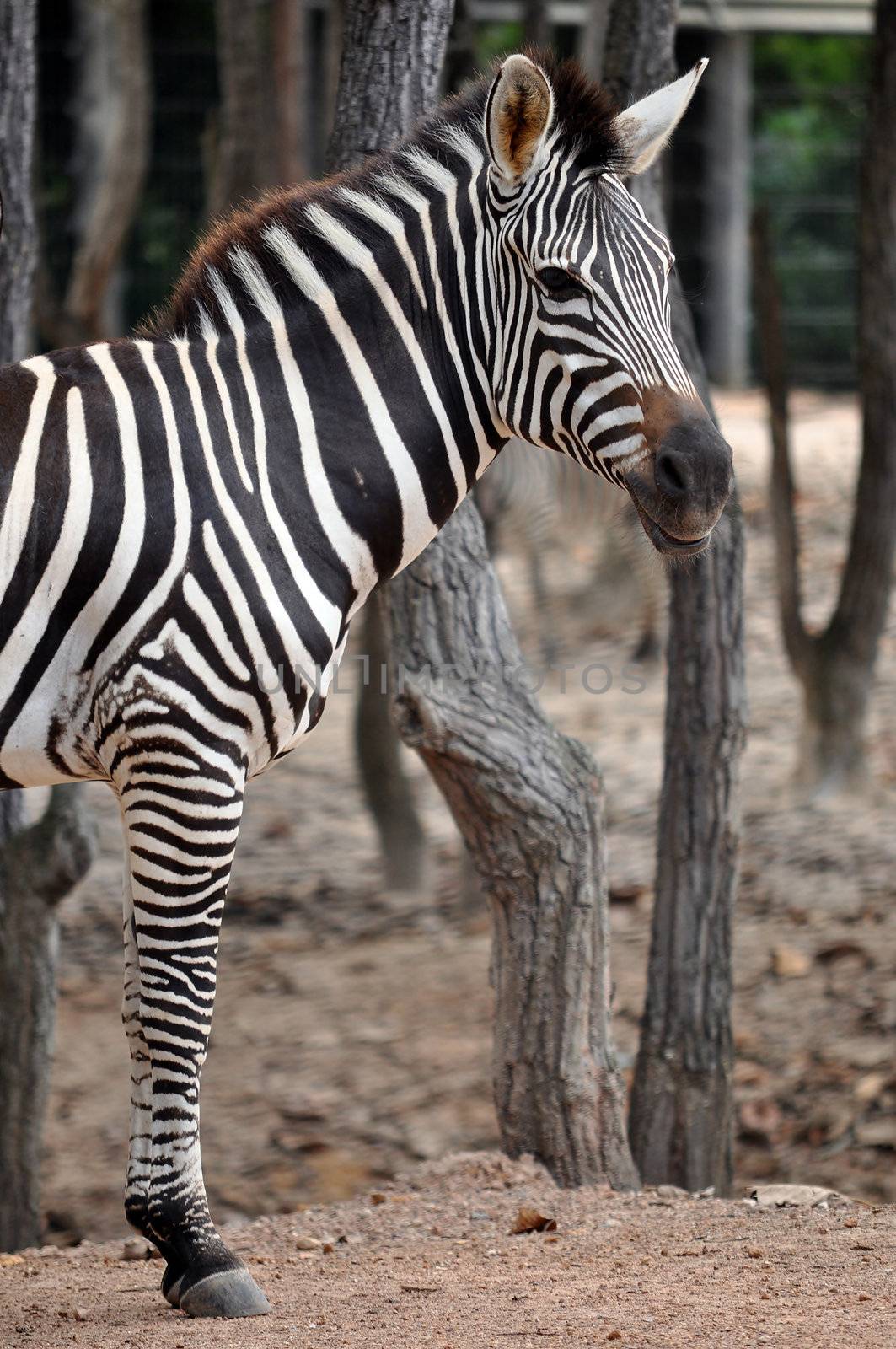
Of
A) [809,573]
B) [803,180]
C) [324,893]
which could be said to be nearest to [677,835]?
[324,893]

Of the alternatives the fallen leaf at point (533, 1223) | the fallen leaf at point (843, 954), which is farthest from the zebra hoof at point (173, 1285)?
the fallen leaf at point (843, 954)

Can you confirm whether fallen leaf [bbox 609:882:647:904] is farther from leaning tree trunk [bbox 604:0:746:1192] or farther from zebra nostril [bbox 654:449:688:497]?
zebra nostril [bbox 654:449:688:497]

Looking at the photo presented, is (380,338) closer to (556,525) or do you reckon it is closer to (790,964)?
(790,964)

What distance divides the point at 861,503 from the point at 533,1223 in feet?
15.0

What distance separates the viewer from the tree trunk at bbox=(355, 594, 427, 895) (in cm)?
824

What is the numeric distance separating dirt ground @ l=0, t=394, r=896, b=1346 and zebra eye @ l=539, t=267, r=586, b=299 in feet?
7.71

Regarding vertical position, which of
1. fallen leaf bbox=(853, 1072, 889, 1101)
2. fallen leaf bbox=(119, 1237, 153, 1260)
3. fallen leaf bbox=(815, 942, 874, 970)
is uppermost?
fallen leaf bbox=(815, 942, 874, 970)

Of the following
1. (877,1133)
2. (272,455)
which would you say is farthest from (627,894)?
(272,455)

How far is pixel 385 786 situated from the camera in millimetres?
8508

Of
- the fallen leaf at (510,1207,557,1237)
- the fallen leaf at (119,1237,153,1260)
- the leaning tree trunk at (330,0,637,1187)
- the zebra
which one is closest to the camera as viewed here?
the fallen leaf at (510,1207,557,1237)

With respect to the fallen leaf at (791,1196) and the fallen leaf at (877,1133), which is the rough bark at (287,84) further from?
the fallen leaf at (791,1196)

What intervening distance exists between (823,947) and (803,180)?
53.4 ft

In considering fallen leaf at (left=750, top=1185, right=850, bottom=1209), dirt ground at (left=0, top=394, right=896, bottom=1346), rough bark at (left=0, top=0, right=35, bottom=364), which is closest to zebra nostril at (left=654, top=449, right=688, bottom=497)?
dirt ground at (left=0, top=394, right=896, bottom=1346)

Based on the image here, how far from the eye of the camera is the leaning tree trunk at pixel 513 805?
4633 mm
